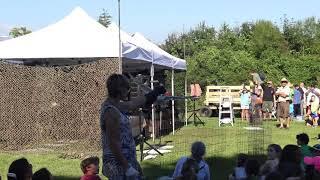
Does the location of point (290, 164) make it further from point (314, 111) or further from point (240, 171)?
point (314, 111)

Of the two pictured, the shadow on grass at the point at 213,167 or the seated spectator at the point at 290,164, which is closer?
the seated spectator at the point at 290,164

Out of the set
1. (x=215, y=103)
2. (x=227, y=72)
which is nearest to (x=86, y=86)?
(x=215, y=103)

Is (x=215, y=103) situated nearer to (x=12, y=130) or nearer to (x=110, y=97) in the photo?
(x=12, y=130)

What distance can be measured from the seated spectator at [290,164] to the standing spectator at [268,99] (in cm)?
1588

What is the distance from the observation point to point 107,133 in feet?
15.9

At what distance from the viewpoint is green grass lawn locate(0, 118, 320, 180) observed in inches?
423

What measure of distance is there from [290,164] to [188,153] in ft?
23.1

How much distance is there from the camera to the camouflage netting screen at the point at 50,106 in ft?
42.9

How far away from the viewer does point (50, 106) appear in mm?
13523

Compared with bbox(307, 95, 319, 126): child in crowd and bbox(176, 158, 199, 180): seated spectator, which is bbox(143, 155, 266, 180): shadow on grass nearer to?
bbox(176, 158, 199, 180): seated spectator

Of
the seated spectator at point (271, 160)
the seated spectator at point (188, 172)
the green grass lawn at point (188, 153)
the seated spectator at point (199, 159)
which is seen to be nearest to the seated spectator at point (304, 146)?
the seated spectator at point (271, 160)

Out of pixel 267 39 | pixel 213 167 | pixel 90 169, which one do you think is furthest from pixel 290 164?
pixel 267 39

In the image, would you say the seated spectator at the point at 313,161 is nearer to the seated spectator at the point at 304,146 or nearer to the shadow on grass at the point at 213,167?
the seated spectator at the point at 304,146

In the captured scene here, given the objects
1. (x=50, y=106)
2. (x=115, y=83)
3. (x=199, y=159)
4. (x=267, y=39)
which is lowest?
(x=199, y=159)
